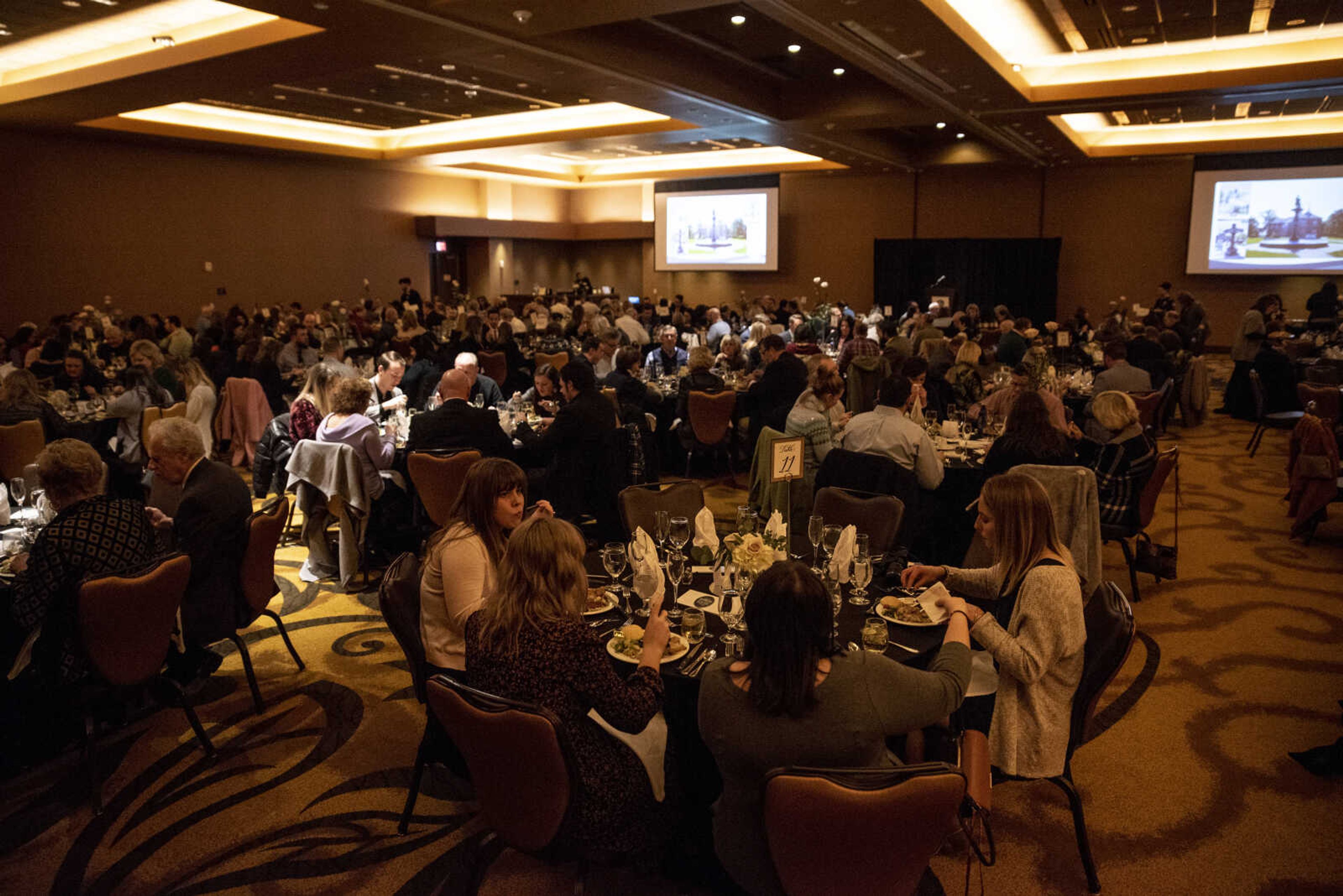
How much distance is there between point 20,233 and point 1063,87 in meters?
13.9

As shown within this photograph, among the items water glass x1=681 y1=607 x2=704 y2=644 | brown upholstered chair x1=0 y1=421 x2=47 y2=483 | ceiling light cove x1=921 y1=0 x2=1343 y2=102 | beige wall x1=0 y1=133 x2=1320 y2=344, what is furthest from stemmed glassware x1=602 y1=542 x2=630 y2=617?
beige wall x1=0 y1=133 x2=1320 y2=344

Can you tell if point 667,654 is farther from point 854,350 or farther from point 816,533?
point 854,350

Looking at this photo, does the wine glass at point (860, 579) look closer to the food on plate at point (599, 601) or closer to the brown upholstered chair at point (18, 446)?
the food on plate at point (599, 601)

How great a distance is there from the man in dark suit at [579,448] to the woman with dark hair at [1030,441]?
90.0 inches

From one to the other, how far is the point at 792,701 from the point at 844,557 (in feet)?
4.01

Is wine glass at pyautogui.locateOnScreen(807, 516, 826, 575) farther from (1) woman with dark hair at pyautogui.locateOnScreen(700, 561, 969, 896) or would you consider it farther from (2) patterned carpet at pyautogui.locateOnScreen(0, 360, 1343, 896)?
(1) woman with dark hair at pyautogui.locateOnScreen(700, 561, 969, 896)

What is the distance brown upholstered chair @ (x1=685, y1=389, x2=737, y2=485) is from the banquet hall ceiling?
2.88 meters

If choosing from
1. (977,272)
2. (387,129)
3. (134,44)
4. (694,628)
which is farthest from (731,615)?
(977,272)

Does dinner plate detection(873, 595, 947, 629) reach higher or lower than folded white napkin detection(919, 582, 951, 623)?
lower

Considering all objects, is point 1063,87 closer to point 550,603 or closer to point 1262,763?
point 1262,763

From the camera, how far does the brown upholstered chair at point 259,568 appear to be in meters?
3.87

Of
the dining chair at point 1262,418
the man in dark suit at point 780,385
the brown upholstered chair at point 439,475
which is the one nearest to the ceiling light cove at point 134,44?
the brown upholstered chair at point 439,475

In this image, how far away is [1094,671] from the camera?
106 inches

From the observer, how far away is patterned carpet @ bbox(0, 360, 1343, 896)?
294 centimetres
